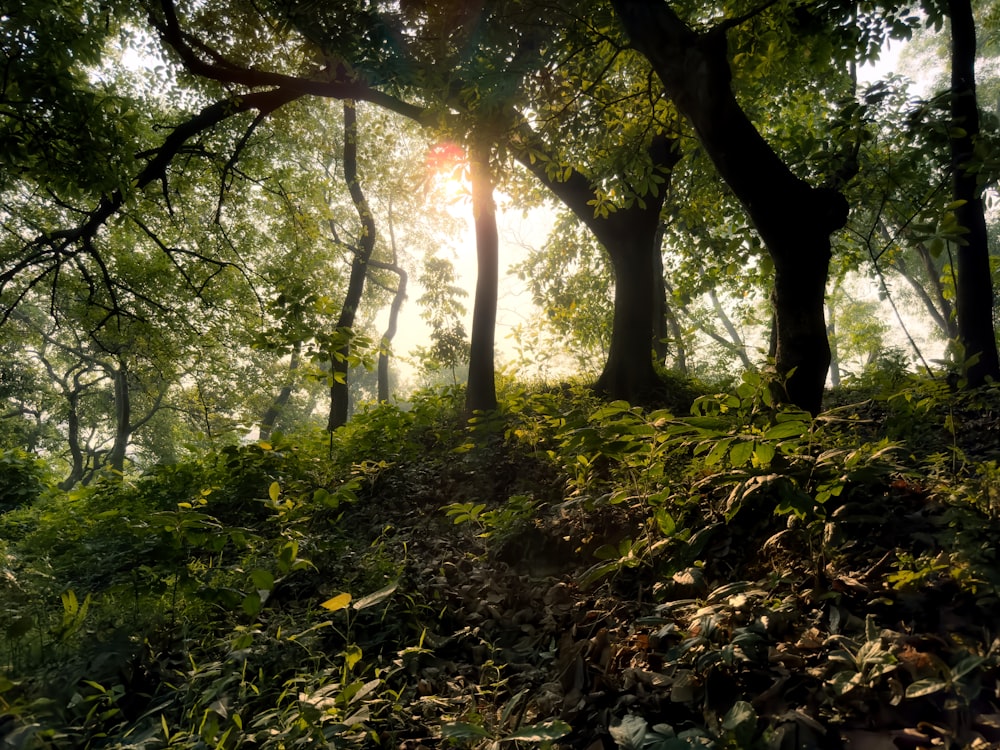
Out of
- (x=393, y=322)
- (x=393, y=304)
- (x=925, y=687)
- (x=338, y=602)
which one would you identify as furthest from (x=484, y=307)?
(x=393, y=322)

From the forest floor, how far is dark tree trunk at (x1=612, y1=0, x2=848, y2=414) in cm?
62

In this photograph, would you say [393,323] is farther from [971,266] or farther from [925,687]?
[925,687]

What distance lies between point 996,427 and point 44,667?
5752 mm

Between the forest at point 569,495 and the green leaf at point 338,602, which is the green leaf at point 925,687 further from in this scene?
the green leaf at point 338,602

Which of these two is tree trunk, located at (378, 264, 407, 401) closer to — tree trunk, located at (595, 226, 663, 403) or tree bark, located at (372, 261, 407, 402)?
tree bark, located at (372, 261, 407, 402)

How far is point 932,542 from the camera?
1957mm

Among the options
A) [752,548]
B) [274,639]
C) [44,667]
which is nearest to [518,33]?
[752,548]

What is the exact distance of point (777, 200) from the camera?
3260 mm

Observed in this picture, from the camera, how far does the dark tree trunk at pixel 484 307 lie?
7.33 meters

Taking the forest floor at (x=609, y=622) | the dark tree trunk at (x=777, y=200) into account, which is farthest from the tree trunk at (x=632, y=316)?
the dark tree trunk at (x=777, y=200)

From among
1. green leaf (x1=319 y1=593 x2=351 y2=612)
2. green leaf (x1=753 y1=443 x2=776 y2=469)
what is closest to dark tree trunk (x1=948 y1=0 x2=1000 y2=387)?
green leaf (x1=753 y1=443 x2=776 y2=469)

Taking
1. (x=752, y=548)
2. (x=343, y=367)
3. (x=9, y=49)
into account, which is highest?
(x=9, y=49)

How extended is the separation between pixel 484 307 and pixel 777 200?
15.9ft

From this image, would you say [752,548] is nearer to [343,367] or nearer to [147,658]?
[147,658]
